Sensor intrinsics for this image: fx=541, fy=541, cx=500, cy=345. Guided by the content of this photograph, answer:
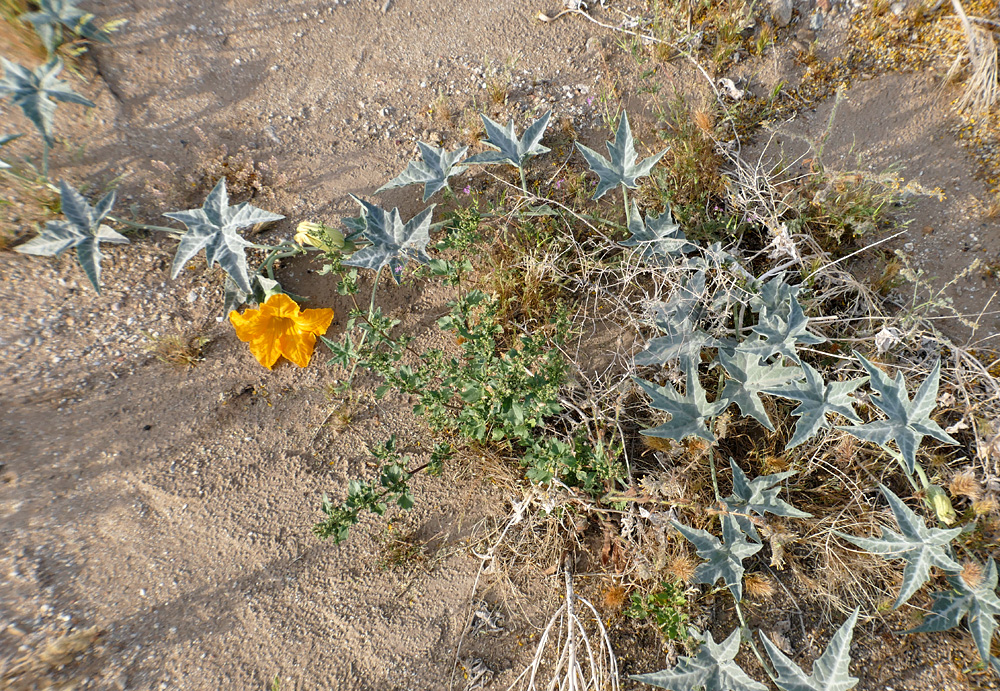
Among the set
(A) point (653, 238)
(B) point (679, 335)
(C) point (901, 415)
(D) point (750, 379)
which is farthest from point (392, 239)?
(C) point (901, 415)

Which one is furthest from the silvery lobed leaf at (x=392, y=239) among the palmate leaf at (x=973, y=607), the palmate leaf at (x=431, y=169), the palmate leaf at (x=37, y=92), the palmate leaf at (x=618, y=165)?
the palmate leaf at (x=973, y=607)

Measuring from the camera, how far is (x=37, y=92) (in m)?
2.08

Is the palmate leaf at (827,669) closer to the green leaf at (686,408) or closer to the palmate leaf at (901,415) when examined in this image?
the palmate leaf at (901,415)

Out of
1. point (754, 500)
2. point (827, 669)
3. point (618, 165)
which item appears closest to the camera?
point (827, 669)

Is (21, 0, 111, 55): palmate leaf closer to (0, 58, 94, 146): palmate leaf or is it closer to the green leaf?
(0, 58, 94, 146): palmate leaf

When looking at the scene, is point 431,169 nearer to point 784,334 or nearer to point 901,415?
point 784,334

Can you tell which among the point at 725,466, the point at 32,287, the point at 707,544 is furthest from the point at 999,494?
the point at 32,287

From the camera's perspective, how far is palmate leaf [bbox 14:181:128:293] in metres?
2.04

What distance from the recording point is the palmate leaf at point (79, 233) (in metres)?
2.04

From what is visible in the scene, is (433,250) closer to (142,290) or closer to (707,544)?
(142,290)

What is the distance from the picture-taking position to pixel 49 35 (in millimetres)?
2344

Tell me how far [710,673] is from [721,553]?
38 centimetres

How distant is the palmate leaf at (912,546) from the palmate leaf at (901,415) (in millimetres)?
A: 156

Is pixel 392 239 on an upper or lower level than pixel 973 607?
upper
